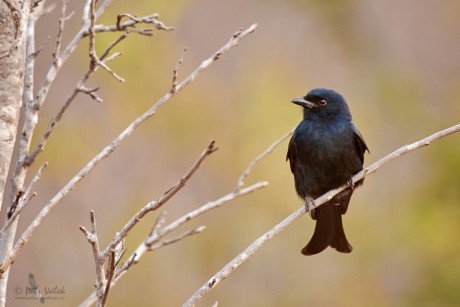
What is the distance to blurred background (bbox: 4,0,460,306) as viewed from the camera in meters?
9.20

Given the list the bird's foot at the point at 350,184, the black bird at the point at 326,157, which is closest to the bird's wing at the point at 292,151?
the black bird at the point at 326,157

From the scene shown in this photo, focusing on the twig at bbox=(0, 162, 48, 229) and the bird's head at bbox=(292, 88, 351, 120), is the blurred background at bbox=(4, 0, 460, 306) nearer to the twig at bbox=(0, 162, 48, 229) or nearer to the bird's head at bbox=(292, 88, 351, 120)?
the bird's head at bbox=(292, 88, 351, 120)

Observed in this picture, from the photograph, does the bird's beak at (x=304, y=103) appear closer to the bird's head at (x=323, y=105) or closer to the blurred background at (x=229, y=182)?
the bird's head at (x=323, y=105)

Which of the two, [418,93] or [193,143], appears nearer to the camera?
[193,143]

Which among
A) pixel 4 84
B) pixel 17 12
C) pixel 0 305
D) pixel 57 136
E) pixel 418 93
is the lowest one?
pixel 0 305

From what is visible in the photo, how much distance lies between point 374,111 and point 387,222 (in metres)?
1.84

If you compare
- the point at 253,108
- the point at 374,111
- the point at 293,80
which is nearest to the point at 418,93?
the point at 374,111

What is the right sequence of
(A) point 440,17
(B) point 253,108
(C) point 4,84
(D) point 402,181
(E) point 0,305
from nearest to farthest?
(E) point 0,305 → (C) point 4,84 → (B) point 253,108 → (D) point 402,181 → (A) point 440,17

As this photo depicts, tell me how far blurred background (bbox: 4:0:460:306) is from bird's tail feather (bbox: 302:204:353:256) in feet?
11.8

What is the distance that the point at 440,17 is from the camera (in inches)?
507

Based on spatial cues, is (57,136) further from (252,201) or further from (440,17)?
(440,17)

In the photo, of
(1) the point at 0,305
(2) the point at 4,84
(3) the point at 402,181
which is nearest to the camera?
(1) the point at 0,305

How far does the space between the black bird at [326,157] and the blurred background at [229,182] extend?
3.66m

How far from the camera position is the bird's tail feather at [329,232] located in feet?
16.8
